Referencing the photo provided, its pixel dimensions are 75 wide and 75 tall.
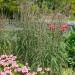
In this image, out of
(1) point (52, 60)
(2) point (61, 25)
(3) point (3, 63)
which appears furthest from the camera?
(2) point (61, 25)

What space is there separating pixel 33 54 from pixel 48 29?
2.43ft

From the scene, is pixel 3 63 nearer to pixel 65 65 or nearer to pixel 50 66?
pixel 50 66

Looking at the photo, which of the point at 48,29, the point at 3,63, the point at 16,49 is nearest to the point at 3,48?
the point at 16,49

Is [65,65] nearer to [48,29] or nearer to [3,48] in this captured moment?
[48,29]

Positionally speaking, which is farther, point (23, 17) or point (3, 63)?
point (23, 17)

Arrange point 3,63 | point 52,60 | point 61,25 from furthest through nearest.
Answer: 1. point 61,25
2. point 52,60
3. point 3,63

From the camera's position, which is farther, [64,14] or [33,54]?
[64,14]

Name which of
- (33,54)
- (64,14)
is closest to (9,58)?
(33,54)

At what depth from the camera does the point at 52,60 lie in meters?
8.32

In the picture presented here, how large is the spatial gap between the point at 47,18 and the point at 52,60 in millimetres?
1110

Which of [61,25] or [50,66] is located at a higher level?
[61,25]

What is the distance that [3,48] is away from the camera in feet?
30.0

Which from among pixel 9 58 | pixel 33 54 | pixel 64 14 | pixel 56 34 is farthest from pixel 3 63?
pixel 64 14

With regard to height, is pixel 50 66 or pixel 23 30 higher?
pixel 23 30
